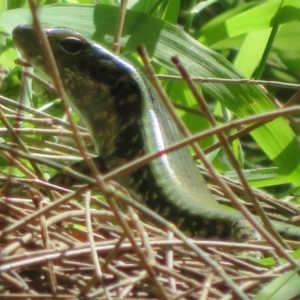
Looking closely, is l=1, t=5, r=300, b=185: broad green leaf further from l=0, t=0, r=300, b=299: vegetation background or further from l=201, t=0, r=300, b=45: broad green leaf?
l=201, t=0, r=300, b=45: broad green leaf

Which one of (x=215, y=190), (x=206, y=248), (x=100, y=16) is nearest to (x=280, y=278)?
(x=206, y=248)

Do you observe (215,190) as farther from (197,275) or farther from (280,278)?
(280,278)

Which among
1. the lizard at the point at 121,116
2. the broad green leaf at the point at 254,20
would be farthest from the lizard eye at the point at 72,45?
the broad green leaf at the point at 254,20

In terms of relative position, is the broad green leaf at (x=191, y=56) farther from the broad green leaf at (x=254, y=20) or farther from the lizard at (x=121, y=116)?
the broad green leaf at (x=254, y=20)

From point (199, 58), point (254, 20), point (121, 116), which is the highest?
point (254, 20)

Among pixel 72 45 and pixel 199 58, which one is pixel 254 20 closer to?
pixel 199 58

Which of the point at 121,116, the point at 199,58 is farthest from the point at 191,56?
the point at 121,116
